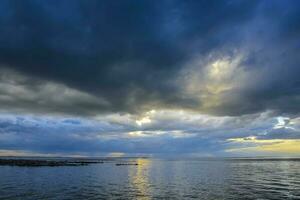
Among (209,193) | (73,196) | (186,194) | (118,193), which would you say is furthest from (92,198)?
(209,193)

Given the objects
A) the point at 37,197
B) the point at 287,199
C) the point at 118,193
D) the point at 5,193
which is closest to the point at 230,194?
the point at 287,199

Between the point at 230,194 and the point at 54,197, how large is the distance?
1071 inches

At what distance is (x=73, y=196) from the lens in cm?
4675

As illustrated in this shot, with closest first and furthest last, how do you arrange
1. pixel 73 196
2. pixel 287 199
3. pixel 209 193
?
pixel 287 199 < pixel 73 196 < pixel 209 193

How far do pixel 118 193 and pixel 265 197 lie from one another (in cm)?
2319

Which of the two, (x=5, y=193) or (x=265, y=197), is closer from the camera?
(x=265, y=197)

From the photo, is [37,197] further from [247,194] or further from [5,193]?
[247,194]

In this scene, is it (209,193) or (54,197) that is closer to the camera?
(54,197)

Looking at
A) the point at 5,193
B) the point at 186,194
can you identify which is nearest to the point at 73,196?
the point at 5,193

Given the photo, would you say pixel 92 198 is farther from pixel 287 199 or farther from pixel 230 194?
pixel 287 199

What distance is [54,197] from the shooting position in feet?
148

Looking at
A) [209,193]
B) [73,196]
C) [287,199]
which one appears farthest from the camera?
[209,193]

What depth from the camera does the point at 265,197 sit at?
44.4m

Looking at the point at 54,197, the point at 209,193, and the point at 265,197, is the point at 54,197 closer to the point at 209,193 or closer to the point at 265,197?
the point at 209,193
